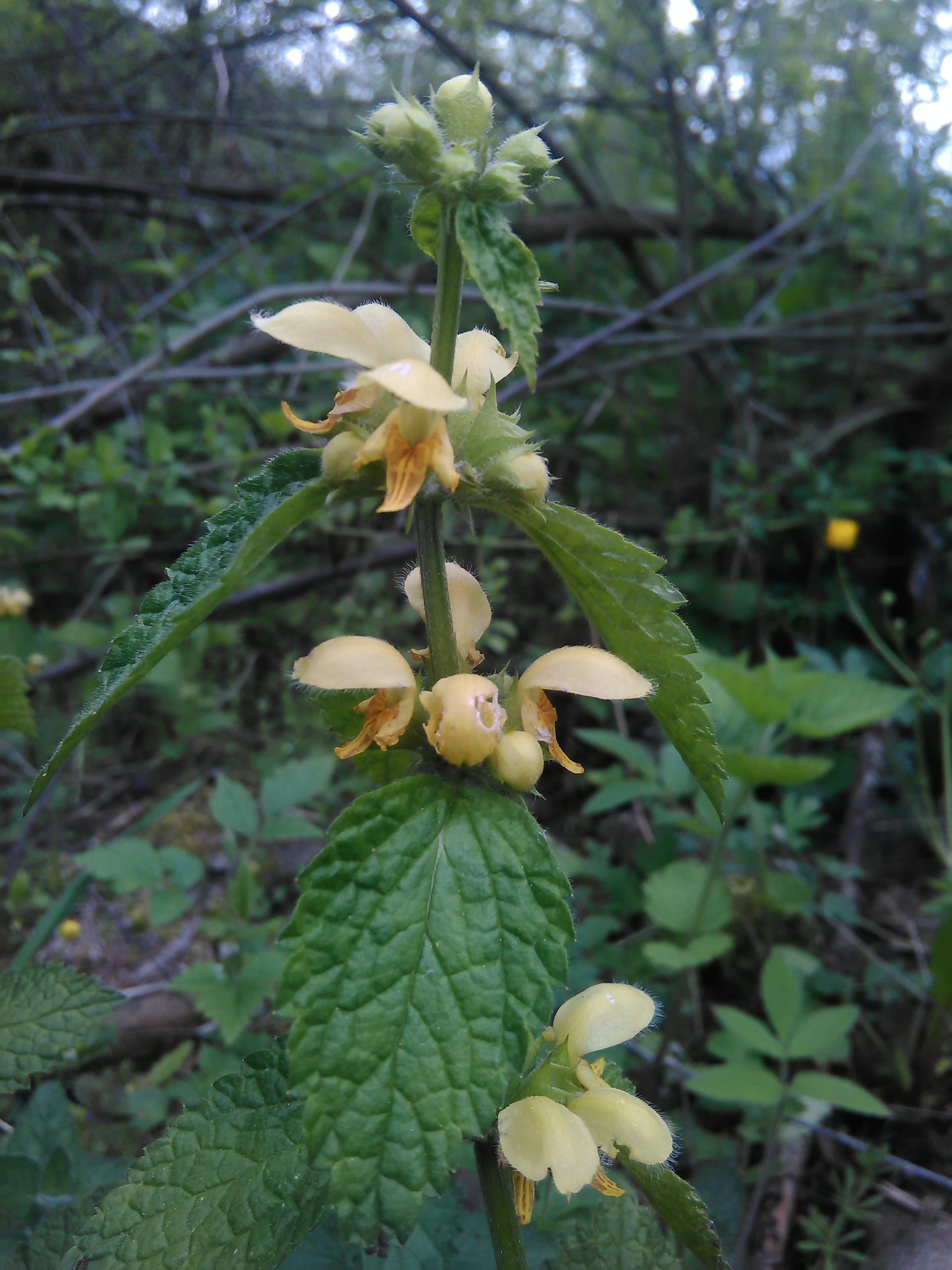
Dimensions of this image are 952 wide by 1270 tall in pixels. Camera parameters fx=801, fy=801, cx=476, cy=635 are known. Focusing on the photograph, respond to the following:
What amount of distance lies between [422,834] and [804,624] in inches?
105

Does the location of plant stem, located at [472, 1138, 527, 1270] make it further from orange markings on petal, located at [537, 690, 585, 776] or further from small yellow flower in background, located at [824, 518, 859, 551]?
small yellow flower in background, located at [824, 518, 859, 551]

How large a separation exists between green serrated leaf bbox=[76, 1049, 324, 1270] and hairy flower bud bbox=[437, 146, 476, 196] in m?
0.81

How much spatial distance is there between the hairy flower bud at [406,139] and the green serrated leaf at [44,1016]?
0.97 m

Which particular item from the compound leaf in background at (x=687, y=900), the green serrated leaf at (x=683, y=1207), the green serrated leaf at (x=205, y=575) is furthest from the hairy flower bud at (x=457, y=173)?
the compound leaf in background at (x=687, y=900)

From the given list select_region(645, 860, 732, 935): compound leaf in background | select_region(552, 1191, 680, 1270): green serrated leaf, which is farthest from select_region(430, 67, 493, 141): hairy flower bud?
select_region(645, 860, 732, 935): compound leaf in background

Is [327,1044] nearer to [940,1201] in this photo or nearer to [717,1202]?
[717,1202]

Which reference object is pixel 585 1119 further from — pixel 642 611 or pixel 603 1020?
pixel 642 611

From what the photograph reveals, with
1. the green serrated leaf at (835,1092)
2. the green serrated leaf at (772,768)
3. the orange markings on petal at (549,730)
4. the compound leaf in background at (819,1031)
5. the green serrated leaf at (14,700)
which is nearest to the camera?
the orange markings on petal at (549,730)

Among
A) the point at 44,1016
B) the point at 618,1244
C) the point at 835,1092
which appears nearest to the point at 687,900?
the point at 835,1092

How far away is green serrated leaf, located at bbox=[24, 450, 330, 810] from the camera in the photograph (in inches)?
23.8

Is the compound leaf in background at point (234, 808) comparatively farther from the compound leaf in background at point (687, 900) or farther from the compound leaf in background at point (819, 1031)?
the compound leaf in background at point (819, 1031)

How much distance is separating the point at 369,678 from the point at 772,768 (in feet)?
3.81

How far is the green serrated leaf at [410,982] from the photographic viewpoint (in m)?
0.58

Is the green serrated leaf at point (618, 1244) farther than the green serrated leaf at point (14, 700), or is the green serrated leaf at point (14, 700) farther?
the green serrated leaf at point (14, 700)
